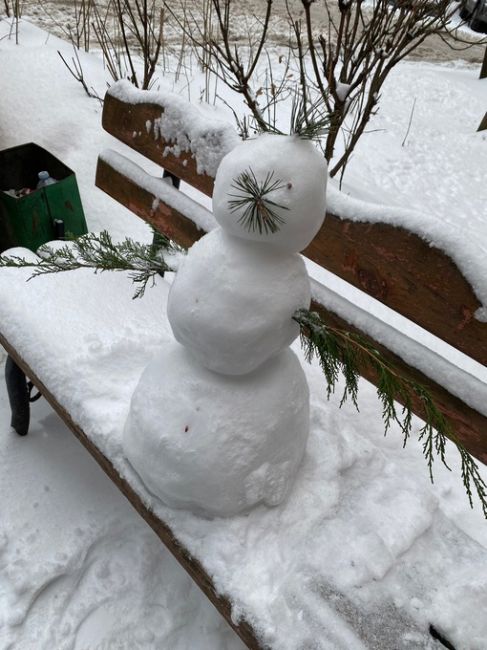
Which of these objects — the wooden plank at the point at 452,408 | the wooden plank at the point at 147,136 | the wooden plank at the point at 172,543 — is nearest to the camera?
the wooden plank at the point at 172,543

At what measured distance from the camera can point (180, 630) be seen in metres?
1.58

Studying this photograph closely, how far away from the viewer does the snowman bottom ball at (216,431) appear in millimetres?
1158

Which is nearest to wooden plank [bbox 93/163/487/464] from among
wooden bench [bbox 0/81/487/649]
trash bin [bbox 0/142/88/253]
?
wooden bench [bbox 0/81/487/649]

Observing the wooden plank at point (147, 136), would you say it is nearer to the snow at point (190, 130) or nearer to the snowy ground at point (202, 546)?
the snow at point (190, 130)

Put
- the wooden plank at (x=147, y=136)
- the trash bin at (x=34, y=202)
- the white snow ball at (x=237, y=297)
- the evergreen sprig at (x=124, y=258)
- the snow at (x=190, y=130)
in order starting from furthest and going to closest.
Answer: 1. the trash bin at (x=34, y=202)
2. the wooden plank at (x=147, y=136)
3. the snow at (x=190, y=130)
4. the evergreen sprig at (x=124, y=258)
5. the white snow ball at (x=237, y=297)

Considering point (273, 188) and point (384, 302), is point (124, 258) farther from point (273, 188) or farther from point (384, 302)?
point (384, 302)

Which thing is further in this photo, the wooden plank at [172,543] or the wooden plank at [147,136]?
the wooden plank at [147,136]

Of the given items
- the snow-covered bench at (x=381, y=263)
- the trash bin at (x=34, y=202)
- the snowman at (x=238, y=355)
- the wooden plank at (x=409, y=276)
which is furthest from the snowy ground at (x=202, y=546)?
the trash bin at (x=34, y=202)

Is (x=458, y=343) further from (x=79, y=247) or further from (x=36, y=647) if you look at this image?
(x=36, y=647)

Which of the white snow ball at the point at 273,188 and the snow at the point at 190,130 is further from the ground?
the white snow ball at the point at 273,188

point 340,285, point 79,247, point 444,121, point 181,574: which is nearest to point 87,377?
point 79,247

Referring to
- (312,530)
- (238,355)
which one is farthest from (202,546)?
(238,355)

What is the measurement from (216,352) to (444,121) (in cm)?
503

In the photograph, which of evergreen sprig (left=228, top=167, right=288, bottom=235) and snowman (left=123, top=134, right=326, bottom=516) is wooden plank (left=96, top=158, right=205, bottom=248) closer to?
snowman (left=123, top=134, right=326, bottom=516)
